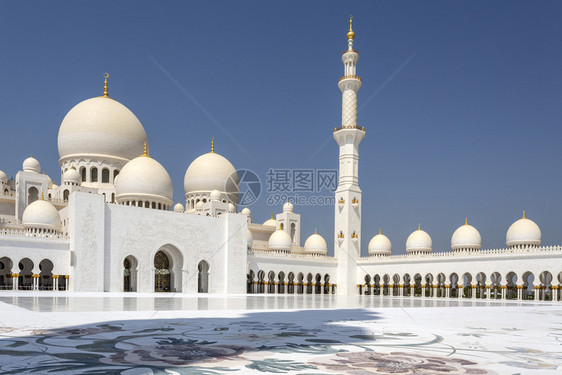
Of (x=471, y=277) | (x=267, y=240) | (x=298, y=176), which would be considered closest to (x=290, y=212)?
(x=267, y=240)

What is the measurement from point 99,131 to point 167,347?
98.6ft

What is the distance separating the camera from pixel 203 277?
3027 cm

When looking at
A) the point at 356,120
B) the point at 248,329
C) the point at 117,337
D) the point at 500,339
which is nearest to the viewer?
the point at 117,337

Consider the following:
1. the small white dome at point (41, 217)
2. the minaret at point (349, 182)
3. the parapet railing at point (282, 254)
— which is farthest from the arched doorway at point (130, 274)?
the minaret at point (349, 182)

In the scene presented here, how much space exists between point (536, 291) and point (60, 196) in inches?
1076

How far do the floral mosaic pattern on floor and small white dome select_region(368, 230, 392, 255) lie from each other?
99.9 ft

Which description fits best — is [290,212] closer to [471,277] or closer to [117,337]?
[471,277]

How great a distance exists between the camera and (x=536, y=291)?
88.4ft

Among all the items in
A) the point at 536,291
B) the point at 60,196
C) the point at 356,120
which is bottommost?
the point at 536,291

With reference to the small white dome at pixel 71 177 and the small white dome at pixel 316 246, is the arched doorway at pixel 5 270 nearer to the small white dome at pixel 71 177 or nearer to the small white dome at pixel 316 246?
the small white dome at pixel 71 177

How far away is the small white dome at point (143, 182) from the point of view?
29141mm

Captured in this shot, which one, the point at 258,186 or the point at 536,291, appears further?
the point at 258,186

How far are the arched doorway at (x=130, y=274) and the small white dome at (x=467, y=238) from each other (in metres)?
19.4

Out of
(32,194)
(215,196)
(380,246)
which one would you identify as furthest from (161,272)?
(380,246)
